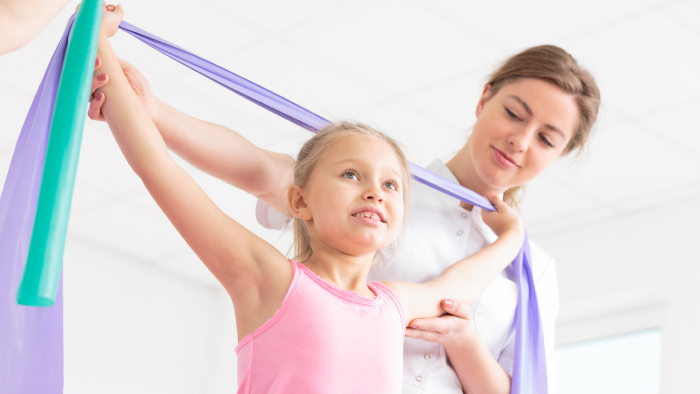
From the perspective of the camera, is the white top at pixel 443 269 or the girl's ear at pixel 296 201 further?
the white top at pixel 443 269

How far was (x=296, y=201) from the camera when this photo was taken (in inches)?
65.8

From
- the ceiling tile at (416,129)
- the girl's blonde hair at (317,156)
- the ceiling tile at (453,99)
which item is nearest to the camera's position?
the girl's blonde hair at (317,156)

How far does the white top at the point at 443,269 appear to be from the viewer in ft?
6.30

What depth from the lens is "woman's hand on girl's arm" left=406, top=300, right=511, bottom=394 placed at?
175 centimetres

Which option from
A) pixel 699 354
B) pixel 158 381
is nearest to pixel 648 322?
pixel 699 354

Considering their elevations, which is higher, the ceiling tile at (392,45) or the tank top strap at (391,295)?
the ceiling tile at (392,45)

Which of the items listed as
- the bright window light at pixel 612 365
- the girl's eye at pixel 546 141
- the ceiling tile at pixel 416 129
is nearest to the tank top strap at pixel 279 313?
the girl's eye at pixel 546 141

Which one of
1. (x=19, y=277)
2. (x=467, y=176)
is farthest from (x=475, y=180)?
(x=19, y=277)

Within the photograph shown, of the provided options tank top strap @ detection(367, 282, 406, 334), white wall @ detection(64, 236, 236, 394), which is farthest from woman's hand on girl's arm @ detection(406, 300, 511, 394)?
white wall @ detection(64, 236, 236, 394)

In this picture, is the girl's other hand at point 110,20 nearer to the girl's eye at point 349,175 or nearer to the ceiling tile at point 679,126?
the girl's eye at point 349,175

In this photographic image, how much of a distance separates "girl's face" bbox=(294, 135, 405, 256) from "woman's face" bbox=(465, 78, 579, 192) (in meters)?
0.46

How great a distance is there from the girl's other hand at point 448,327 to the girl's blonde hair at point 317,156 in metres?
0.19

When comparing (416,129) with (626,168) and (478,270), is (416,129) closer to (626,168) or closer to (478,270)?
(626,168)

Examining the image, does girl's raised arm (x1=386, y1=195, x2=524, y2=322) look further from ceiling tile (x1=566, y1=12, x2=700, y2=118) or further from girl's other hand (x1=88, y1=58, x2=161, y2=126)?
ceiling tile (x1=566, y1=12, x2=700, y2=118)
